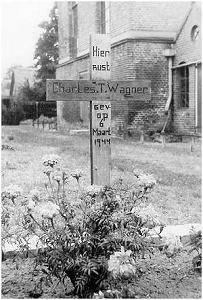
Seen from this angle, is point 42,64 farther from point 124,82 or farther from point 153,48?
point 124,82

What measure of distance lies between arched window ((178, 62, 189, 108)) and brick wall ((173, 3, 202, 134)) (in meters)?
0.11

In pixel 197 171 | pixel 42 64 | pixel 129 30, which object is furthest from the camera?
pixel 42 64

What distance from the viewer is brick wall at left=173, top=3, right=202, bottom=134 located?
1561 cm

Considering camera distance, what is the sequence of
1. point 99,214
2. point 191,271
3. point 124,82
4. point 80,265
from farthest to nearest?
point 124,82 < point 191,271 < point 99,214 < point 80,265

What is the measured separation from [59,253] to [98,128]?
157 cm

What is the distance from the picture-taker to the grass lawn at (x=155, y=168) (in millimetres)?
6449

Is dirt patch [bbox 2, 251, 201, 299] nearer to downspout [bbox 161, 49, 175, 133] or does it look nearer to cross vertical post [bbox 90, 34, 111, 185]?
cross vertical post [bbox 90, 34, 111, 185]

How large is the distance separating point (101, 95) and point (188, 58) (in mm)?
12167

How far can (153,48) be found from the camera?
53.5 ft

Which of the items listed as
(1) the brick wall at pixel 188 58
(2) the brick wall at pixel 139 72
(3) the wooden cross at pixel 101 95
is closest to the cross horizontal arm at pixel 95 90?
(3) the wooden cross at pixel 101 95

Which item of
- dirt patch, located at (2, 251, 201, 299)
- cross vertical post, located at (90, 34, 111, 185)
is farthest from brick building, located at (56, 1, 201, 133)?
dirt patch, located at (2, 251, 201, 299)

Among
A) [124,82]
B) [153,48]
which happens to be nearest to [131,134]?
[153,48]

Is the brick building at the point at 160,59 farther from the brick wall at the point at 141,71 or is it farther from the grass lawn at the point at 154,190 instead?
the grass lawn at the point at 154,190

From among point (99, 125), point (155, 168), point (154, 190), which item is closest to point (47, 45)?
point (155, 168)
